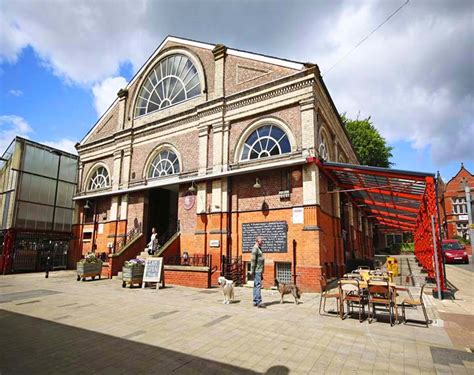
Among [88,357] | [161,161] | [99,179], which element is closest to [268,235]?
[161,161]

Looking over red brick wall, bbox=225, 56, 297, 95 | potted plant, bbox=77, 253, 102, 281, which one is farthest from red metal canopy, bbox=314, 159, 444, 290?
potted plant, bbox=77, 253, 102, 281

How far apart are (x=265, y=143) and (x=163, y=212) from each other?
30.9 feet

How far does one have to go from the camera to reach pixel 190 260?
1466cm

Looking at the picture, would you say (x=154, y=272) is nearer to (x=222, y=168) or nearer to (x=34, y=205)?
(x=222, y=168)

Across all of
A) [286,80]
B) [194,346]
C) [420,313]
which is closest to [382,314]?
[420,313]

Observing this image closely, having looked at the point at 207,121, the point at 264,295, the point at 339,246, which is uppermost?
the point at 207,121

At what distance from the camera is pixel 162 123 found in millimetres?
17891

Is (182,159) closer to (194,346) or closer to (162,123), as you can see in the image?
(162,123)

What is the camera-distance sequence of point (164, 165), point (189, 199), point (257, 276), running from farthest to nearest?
point (164, 165) < point (189, 199) < point (257, 276)

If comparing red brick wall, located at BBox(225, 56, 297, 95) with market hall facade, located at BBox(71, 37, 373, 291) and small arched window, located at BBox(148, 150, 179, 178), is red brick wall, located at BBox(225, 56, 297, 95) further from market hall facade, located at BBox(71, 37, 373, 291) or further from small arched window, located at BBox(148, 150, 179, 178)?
small arched window, located at BBox(148, 150, 179, 178)

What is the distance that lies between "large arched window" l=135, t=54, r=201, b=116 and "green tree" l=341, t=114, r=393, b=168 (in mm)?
22905

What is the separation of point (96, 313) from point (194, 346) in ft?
12.3

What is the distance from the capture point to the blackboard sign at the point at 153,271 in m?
12.1

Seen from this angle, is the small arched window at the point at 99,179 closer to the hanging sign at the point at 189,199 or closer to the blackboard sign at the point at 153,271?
the hanging sign at the point at 189,199
